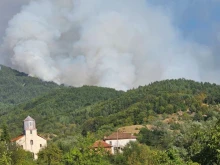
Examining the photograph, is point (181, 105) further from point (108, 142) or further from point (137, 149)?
point (137, 149)

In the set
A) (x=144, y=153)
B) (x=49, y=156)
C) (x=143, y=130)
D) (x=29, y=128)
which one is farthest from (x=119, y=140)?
(x=144, y=153)

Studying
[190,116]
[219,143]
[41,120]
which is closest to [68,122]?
[41,120]

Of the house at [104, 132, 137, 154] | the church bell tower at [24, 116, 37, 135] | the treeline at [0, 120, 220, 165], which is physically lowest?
the treeline at [0, 120, 220, 165]

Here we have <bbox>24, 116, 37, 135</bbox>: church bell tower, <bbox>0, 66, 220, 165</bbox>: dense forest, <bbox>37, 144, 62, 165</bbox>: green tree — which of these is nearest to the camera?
<bbox>0, 66, 220, 165</bbox>: dense forest

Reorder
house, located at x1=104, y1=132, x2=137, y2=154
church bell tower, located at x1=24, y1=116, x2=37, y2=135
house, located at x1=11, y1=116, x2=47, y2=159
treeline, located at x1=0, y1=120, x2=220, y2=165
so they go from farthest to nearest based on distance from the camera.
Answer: church bell tower, located at x1=24, y1=116, x2=37, y2=135 → house, located at x1=11, y1=116, x2=47, y2=159 → house, located at x1=104, y1=132, x2=137, y2=154 → treeline, located at x1=0, y1=120, x2=220, y2=165

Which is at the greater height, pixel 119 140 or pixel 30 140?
pixel 30 140

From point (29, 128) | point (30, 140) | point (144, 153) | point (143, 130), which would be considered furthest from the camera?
point (143, 130)

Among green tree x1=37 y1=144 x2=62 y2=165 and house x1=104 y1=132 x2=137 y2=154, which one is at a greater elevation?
house x1=104 y1=132 x2=137 y2=154

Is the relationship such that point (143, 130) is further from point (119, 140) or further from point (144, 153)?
point (144, 153)

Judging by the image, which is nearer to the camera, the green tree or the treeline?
the treeline

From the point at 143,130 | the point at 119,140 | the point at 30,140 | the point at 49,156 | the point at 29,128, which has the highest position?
the point at 29,128

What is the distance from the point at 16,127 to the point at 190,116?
6399 centimetres

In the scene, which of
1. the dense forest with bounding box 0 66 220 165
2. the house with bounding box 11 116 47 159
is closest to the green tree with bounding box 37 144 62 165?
the dense forest with bounding box 0 66 220 165

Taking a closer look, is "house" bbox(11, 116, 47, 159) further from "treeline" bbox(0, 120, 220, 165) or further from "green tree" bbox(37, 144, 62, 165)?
"green tree" bbox(37, 144, 62, 165)
